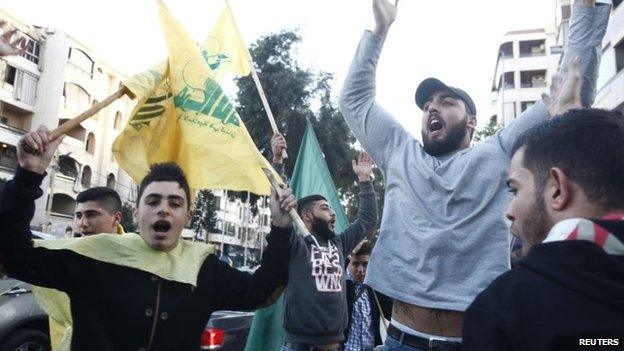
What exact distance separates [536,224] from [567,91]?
0.77 meters

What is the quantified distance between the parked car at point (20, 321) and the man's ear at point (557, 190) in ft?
19.6

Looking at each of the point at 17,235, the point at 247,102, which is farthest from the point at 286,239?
the point at 247,102

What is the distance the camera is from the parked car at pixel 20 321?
19.0 ft

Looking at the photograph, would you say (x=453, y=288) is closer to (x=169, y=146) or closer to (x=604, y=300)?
(x=604, y=300)

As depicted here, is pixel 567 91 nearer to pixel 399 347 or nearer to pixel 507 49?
pixel 399 347

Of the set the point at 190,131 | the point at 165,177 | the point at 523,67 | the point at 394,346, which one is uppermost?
the point at 523,67

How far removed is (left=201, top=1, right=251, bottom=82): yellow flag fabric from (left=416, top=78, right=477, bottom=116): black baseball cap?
1.80 m

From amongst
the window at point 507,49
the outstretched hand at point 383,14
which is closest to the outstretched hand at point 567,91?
the outstretched hand at point 383,14

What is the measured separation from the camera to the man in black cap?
2258mm

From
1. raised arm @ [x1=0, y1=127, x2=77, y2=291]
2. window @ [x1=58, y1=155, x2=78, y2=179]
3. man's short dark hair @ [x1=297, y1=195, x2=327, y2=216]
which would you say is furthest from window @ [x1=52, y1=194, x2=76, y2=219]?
raised arm @ [x1=0, y1=127, x2=77, y2=291]

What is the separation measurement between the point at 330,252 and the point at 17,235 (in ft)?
9.47

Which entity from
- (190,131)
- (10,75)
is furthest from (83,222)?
(10,75)

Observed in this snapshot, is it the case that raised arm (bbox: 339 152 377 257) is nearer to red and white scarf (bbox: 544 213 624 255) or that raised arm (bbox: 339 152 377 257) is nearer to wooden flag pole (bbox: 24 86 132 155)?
wooden flag pole (bbox: 24 86 132 155)

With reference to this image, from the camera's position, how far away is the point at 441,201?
2.47 m
